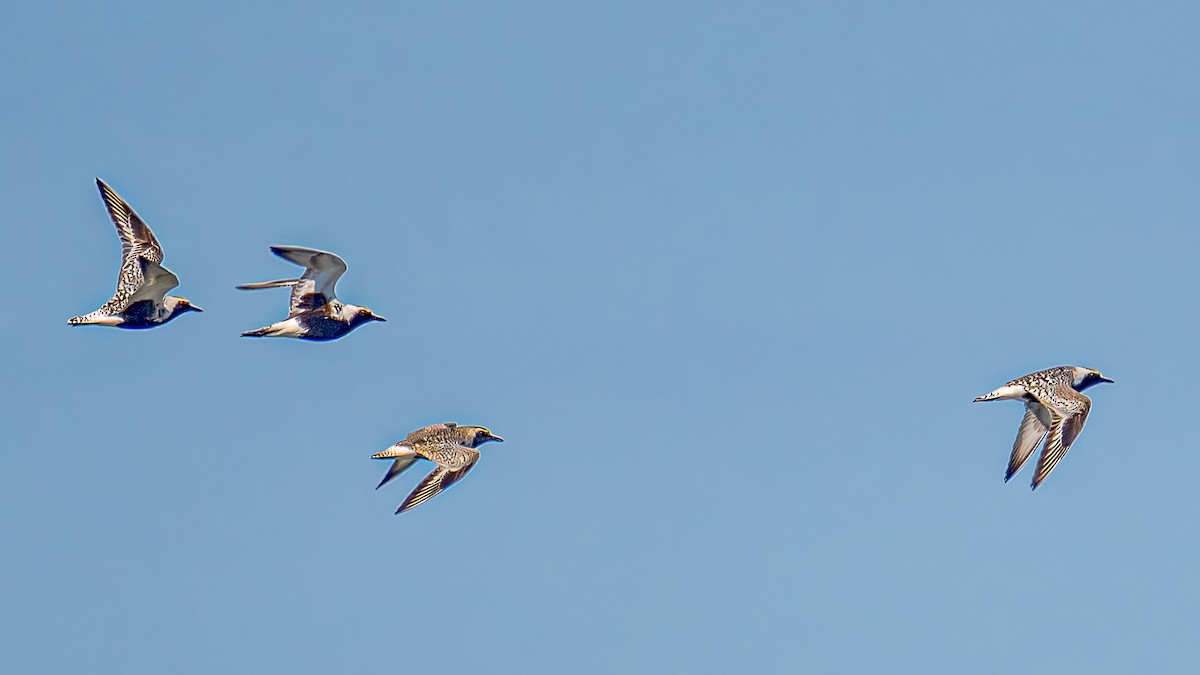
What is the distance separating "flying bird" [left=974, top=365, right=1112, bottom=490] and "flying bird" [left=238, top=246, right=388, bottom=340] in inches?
512

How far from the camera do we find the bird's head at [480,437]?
4131 centimetres

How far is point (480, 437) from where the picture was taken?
4172cm

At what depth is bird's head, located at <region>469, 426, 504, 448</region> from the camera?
1626 inches

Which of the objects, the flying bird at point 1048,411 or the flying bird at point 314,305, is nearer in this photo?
the flying bird at point 1048,411

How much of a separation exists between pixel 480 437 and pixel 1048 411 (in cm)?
1234

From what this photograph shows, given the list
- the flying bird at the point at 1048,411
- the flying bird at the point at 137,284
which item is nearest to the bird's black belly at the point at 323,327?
the flying bird at the point at 137,284

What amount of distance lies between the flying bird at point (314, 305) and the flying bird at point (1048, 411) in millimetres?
13005

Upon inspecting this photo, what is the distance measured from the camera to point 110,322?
37.8m

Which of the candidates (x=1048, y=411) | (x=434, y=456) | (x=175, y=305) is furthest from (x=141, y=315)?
(x=1048, y=411)

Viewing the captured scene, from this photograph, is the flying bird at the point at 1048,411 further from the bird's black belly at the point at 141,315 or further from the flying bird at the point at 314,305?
the bird's black belly at the point at 141,315

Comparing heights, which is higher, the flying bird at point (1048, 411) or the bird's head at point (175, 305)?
the flying bird at point (1048, 411)

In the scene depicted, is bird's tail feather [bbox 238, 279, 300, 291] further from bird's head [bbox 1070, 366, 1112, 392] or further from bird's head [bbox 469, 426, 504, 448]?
bird's head [bbox 1070, 366, 1112, 392]

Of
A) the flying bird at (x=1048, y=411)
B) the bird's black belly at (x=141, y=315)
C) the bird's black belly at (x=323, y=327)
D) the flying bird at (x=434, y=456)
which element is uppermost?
the flying bird at (x=1048, y=411)

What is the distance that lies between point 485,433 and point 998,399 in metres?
11.3
